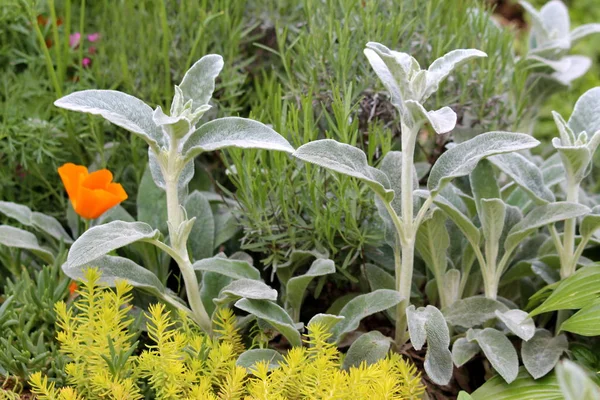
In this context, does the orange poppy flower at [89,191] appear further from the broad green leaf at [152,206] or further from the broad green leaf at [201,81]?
the broad green leaf at [201,81]

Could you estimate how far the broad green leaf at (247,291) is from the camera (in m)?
1.01

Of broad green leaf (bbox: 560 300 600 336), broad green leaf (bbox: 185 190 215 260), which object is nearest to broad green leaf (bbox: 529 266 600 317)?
broad green leaf (bbox: 560 300 600 336)

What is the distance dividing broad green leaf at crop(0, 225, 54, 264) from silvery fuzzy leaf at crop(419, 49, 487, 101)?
2.38 feet

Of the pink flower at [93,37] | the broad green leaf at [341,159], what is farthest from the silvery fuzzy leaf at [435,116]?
the pink flower at [93,37]

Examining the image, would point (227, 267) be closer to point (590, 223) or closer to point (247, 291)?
point (247, 291)

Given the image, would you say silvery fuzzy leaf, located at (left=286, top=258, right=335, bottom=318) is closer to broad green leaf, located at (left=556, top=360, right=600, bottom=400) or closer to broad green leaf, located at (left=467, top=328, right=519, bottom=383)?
broad green leaf, located at (left=467, top=328, right=519, bottom=383)

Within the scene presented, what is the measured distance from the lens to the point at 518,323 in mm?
1064

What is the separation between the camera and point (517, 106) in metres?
1.46

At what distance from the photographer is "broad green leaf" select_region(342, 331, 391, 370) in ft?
3.55

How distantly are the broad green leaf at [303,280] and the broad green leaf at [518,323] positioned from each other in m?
0.28

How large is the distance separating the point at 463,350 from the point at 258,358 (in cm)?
32

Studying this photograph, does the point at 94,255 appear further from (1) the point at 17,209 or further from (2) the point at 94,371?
(1) the point at 17,209

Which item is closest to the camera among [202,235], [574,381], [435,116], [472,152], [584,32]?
[574,381]

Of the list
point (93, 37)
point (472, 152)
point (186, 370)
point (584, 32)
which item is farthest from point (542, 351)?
point (93, 37)
